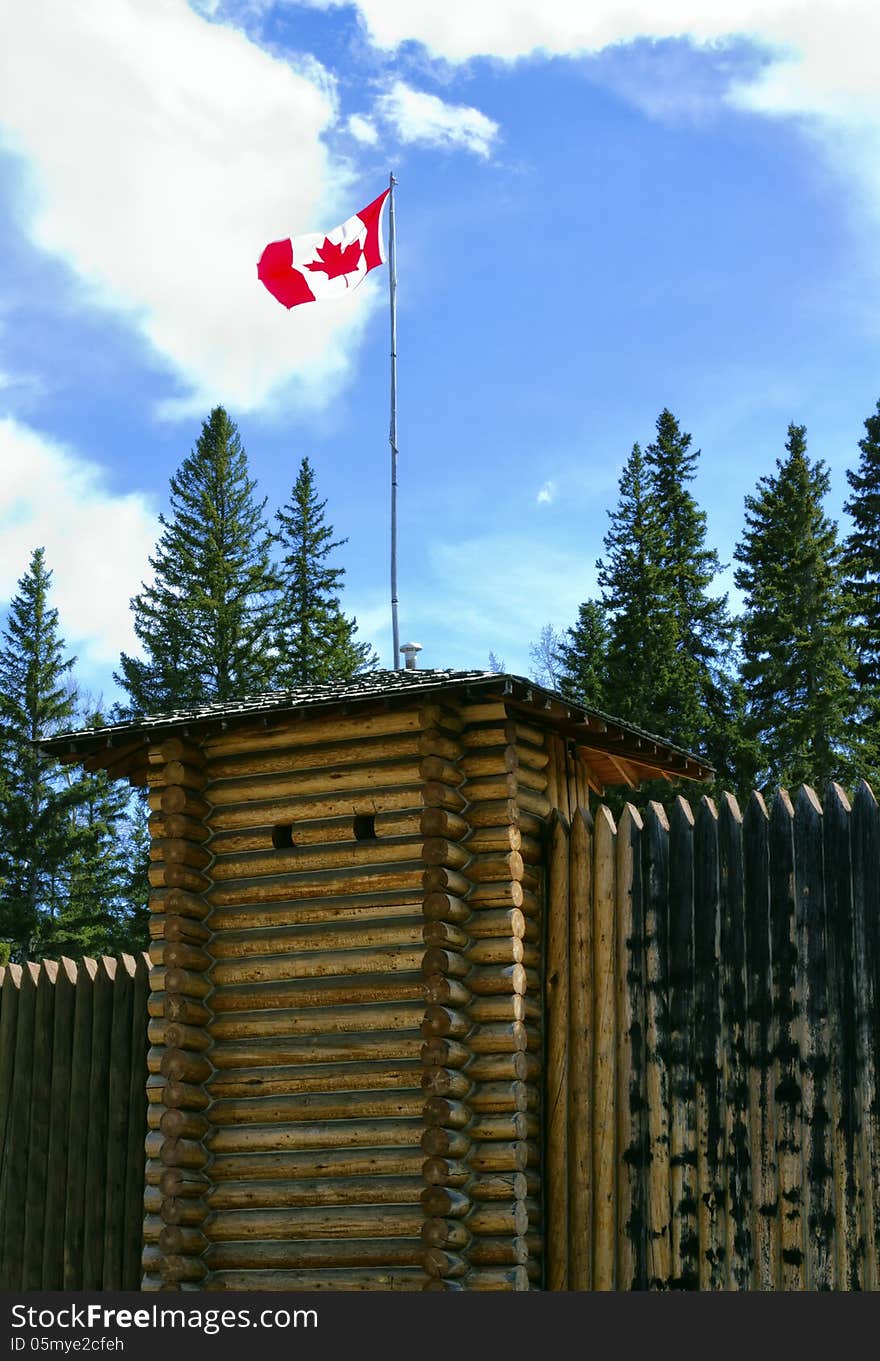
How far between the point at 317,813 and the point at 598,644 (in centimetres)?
2852

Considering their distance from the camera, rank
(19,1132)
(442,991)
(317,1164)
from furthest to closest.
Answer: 1. (19,1132)
2. (317,1164)
3. (442,991)

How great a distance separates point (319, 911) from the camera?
507 inches

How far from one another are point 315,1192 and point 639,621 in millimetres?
27297

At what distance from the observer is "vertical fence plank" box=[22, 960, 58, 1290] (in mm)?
14906

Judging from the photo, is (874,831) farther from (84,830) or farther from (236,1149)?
(84,830)

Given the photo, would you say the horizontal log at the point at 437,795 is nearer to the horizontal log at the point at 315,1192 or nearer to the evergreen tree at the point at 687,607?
the horizontal log at the point at 315,1192

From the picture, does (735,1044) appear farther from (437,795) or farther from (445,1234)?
(437,795)

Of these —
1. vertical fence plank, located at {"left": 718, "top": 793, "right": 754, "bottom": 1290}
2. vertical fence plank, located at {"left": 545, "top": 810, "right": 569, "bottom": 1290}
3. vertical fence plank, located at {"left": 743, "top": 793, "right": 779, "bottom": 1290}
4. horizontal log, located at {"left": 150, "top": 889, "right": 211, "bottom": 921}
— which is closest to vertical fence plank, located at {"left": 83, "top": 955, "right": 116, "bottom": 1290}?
horizontal log, located at {"left": 150, "top": 889, "right": 211, "bottom": 921}

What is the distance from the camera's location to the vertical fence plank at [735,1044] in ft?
36.6

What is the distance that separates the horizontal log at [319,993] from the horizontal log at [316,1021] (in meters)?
0.05

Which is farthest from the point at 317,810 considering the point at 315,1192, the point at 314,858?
the point at 315,1192

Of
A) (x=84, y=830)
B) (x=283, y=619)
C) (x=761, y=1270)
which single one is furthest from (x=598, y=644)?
(x=761, y=1270)

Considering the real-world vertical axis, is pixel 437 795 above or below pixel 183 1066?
above

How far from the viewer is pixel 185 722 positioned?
13.2m
